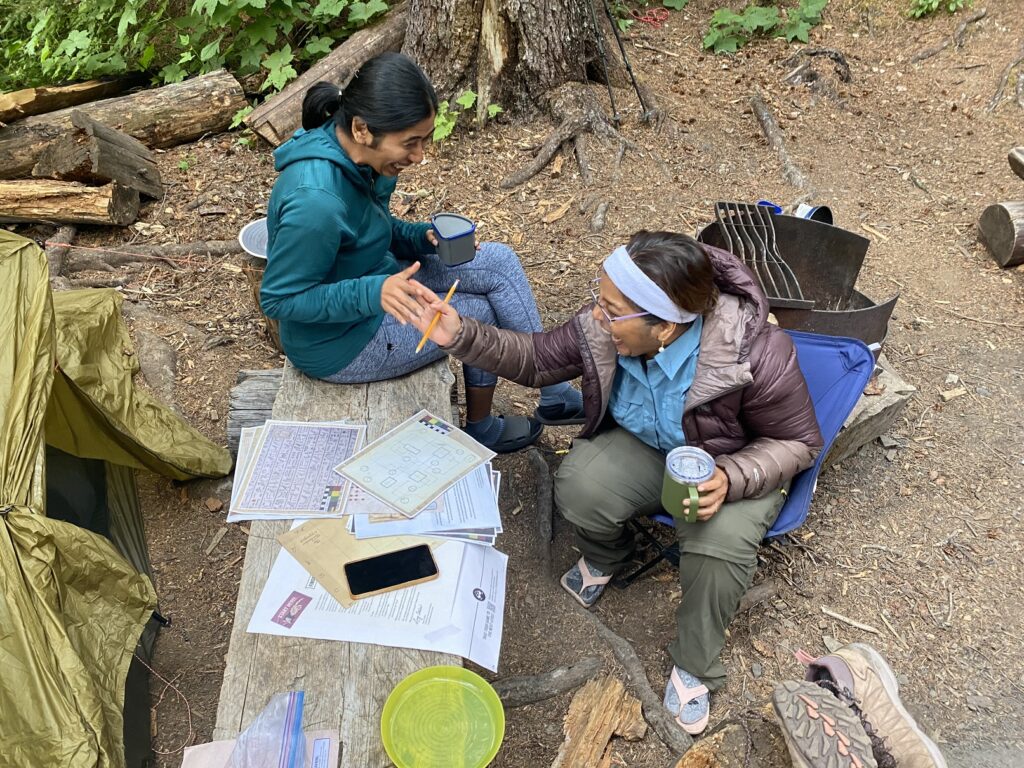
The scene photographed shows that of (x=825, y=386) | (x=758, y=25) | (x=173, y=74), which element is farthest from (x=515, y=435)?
(x=758, y=25)

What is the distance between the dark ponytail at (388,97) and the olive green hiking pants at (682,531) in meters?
1.41

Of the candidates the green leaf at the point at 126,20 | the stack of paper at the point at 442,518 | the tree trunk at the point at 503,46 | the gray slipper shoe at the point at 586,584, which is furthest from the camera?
the green leaf at the point at 126,20

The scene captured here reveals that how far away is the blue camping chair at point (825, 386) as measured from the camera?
2.63 meters

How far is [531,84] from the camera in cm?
561

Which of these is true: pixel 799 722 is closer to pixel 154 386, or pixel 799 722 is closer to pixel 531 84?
pixel 154 386

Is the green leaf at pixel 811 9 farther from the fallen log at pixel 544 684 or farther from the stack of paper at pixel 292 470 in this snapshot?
the fallen log at pixel 544 684

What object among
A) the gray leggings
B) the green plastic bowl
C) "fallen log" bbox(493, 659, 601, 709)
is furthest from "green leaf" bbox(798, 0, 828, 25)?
the green plastic bowl

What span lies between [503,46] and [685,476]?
4280 mm

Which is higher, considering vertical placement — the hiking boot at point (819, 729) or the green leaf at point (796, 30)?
the green leaf at point (796, 30)

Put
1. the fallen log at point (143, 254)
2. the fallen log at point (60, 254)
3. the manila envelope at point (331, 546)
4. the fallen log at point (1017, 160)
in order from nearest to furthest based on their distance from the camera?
the manila envelope at point (331, 546) < the fallen log at point (60, 254) < the fallen log at point (1017, 160) < the fallen log at point (143, 254)

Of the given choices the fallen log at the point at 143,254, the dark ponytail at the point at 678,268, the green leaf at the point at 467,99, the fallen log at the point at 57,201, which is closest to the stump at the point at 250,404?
the dark ponytail at the point at 678,268

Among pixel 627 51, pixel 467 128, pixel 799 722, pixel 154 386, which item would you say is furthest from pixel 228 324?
pixel 627 51

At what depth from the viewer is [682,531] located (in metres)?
2.53

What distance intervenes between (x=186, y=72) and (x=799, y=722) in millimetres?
6960
